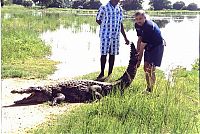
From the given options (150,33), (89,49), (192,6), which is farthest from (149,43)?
(89,49)

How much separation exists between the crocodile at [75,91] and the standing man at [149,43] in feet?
0.61

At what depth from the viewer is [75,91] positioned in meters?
6.52

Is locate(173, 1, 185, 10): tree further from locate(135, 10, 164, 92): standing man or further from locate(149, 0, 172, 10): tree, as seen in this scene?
locate(135, 10, 164, 92): standing man

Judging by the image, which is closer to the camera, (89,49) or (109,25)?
(109,25)

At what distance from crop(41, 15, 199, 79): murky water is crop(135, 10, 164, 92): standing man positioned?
10.2 inches

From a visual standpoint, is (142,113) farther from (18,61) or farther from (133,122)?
(18,61)

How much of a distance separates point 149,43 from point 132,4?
0.86 m

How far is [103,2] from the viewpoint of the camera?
7484mm

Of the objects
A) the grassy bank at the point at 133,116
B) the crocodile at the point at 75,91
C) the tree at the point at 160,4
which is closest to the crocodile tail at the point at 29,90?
the crocodile at the point at 75,91

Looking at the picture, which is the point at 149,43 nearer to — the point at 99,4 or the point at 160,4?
the point at 160,4

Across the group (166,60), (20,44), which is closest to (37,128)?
(20,44)

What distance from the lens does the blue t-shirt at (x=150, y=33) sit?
6395 mm

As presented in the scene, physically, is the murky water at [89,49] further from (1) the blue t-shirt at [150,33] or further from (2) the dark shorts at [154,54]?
(1) the blue t-shirt at [150,33]

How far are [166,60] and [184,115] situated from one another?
7335mm
